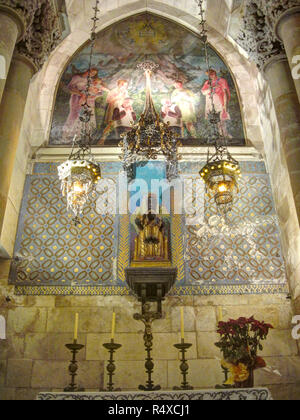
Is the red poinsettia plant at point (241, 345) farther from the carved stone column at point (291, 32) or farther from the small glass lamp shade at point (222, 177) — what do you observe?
the carved stone column at point (291, 32)

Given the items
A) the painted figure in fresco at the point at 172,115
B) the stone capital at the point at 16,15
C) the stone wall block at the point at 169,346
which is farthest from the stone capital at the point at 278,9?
the stone wall block at the point at 169,346

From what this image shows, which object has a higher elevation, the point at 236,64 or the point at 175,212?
the point at 236,64

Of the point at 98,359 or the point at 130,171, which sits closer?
the point at 98,359

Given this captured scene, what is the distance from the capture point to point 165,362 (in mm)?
7012

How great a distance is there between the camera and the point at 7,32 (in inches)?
246

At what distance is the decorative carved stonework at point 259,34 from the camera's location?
7.39 meters

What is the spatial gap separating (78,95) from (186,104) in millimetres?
2767

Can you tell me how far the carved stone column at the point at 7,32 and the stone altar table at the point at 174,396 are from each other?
433cm

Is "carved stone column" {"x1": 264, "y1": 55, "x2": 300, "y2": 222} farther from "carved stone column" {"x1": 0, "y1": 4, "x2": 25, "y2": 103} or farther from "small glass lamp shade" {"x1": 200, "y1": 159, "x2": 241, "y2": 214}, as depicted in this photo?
"carved stone column" {"x1": 0, "y1": 4, "x2": 25, "y2": 103}

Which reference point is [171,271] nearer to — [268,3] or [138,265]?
[138,265]

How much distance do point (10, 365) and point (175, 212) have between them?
4262 mm
